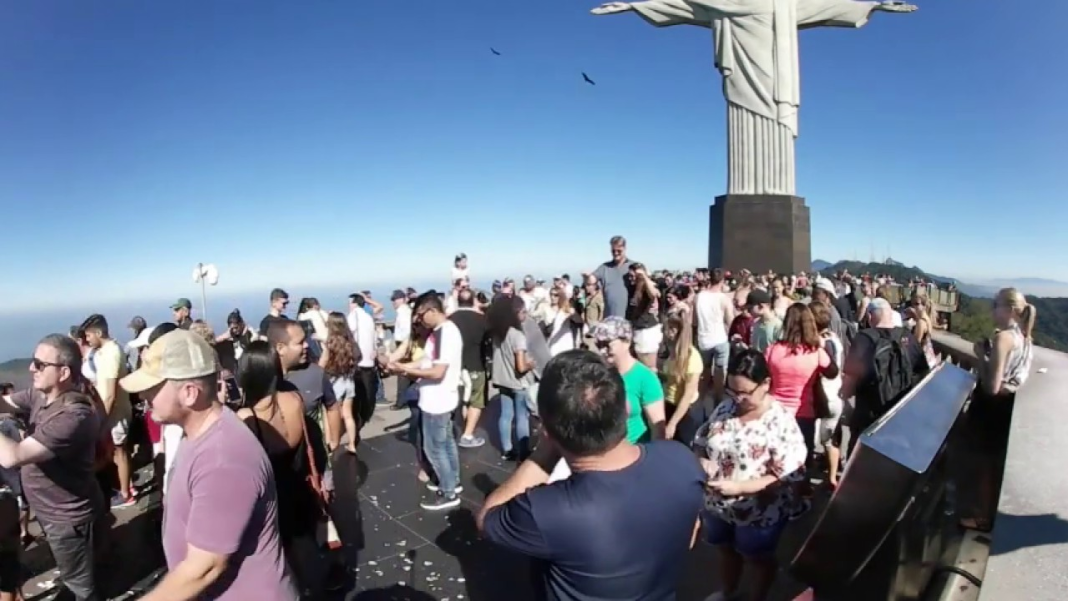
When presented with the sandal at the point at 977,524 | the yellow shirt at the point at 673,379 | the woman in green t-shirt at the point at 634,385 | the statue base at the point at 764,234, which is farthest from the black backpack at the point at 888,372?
the statue base at the point at 764,234

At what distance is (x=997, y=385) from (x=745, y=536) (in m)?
1.63

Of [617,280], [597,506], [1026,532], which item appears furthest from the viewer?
[617,280]

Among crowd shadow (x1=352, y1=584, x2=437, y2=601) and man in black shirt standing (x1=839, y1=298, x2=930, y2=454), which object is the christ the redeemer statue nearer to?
man in black shirt standing (x1=839, y1=298, x2=930, y2=454)

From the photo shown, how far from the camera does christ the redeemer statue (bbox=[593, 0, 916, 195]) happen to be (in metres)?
17.5

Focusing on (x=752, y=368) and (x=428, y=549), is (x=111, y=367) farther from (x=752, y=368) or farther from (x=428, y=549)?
(x=752, y=368)

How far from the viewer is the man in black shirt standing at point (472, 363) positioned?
6547mm

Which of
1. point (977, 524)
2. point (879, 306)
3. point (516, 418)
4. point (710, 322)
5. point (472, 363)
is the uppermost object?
point (879, 306)

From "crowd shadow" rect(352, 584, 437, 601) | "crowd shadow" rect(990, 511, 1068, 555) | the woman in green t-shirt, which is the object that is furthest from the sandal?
"crowd shadow" rect(352, 584, 437, 601)

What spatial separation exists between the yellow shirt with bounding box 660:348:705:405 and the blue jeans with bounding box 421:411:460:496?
1.70m

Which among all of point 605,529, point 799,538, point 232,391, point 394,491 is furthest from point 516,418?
point 605,529

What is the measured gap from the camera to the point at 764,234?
17.7 meters

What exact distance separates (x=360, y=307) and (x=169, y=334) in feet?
20.4

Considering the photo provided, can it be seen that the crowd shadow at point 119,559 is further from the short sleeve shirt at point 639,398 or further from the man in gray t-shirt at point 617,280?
the man in gray t-shirt at point 617,280

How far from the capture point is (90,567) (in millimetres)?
3354
